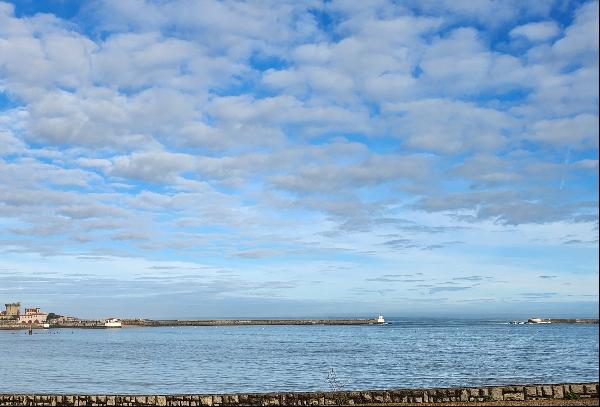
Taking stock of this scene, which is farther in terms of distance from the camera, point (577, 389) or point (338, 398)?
point (577, 389)

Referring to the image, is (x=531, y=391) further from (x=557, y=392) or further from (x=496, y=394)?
(x=496, y=394)

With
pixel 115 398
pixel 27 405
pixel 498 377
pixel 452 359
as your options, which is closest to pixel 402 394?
pixel 115 398

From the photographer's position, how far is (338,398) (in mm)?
33812

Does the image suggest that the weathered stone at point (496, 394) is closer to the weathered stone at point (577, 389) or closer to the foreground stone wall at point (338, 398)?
the foreground stone wall at point (338, 398)

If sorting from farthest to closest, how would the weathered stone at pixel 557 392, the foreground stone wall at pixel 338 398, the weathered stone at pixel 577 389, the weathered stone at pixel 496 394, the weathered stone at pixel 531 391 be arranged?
the weathered stone at pixel 577 389 < the weathered stone at pixel 557 392 < the weathered stone at pixel 531 391 < the weathered stone at pixel 496 394 < the foreground stone wall at pixel 338 398

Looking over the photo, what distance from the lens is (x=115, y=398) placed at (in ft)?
115

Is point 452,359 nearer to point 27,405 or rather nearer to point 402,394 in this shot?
point 402,394

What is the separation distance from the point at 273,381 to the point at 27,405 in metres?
24.0

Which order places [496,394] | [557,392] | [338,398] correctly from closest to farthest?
[338,398]
[496,394]
[557,392]

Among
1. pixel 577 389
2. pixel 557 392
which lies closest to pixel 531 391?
pixel 557 392

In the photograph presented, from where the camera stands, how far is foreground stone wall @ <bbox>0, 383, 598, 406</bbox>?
33.8 meters

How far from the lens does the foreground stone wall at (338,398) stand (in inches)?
1330

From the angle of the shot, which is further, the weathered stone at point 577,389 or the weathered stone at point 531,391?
the weathered stone at point 577,389

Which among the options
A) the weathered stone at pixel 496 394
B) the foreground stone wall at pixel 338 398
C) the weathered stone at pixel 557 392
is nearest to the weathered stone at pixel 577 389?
the foreground stone wall at pixel 338 398
